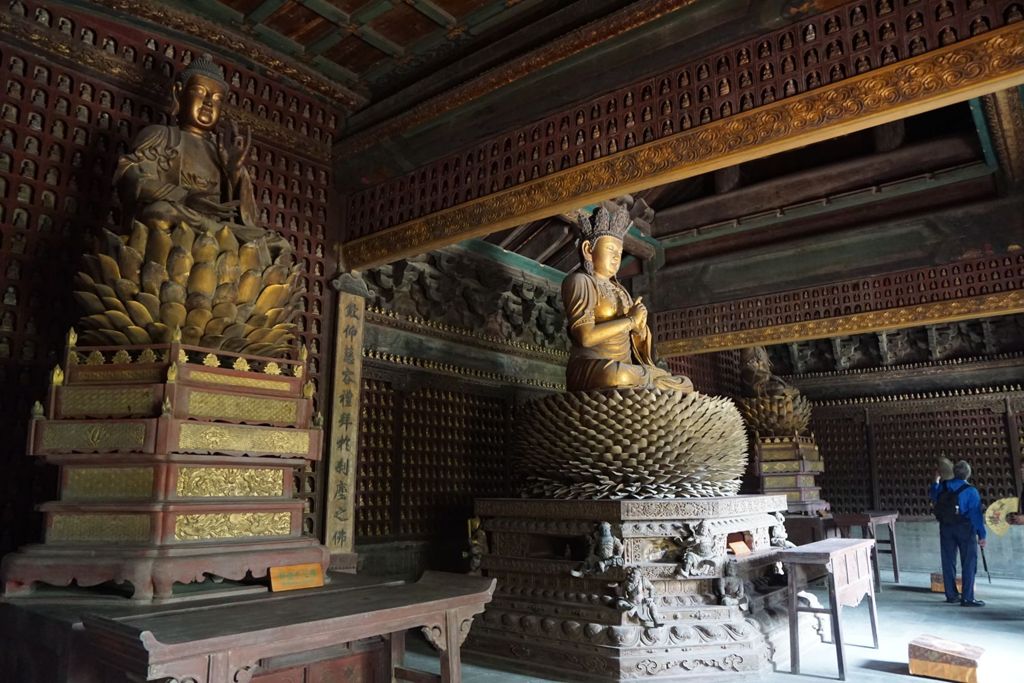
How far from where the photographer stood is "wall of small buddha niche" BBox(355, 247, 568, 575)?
5758mm

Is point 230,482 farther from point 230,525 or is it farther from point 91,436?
point 91,436

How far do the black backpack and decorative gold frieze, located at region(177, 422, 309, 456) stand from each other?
6996 millimetres

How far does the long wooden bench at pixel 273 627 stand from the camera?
1.90 metres

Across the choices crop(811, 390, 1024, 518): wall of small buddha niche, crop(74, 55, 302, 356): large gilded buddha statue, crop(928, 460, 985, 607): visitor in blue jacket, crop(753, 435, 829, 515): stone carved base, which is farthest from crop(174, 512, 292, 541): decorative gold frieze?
crop(811, 390, 1024, 518): wall of small buddha niche

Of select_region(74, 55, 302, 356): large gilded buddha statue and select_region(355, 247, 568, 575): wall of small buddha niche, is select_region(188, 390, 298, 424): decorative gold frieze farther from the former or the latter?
select_region(355, 247, 568, 575): wall of small buddha niche

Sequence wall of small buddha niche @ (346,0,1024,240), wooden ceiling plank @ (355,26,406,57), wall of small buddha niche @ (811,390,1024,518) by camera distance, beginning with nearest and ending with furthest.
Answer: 1. wall of small buddha niche @ (346,0,1024,240)
2. wooden ceiling plank @ (355,26,406,57)
3. wall of small buddha niche @ (811,390,1024,518)

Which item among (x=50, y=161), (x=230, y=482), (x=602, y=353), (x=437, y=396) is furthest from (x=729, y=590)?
(x=50, y=161)

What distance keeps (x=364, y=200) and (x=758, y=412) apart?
6.75 meters

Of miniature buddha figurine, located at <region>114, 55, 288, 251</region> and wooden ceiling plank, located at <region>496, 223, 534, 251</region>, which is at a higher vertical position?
wooden ceiling plank, located at <region>496, 223, 534, 251</region>

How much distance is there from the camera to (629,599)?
4.27 meters

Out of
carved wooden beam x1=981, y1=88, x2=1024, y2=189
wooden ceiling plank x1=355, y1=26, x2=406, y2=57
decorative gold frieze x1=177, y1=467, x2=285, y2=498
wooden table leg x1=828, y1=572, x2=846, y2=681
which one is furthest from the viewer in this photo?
carved wooden beam x1=981, y1=88, x2=1024, y2=189

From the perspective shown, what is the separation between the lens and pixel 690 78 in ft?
12.0

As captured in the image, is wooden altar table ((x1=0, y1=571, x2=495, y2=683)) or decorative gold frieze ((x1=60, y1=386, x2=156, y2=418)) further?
decorative gold frieze ((x1=60, y1=386, x2=156, y2=418))

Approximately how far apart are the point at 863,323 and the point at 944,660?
149 inches
